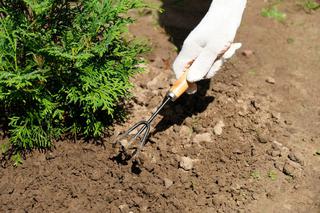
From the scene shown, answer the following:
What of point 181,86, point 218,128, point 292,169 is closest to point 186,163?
point 218,128

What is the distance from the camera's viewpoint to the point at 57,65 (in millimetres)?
3781

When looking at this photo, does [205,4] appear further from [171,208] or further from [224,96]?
[171,208]

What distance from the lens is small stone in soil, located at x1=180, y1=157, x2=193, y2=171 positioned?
157 inches

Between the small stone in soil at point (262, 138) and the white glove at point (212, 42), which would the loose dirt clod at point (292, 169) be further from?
the white glove at point (212, 42)

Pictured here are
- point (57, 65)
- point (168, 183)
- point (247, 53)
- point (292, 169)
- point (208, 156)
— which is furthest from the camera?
point (247, 53)

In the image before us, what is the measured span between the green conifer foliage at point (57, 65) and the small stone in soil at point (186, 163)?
2.82 feet

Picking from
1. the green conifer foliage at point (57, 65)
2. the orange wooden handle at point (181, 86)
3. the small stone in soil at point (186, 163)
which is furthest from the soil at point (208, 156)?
the orange wooden handle at point (181, 86)

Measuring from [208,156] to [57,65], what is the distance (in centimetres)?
172

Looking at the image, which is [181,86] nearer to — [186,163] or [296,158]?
[186,163]

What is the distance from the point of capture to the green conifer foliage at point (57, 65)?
142 inches

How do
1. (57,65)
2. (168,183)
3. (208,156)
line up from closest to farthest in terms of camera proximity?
(57,65), (168,183), (208,156)

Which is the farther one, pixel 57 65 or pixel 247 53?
pixel 247 53

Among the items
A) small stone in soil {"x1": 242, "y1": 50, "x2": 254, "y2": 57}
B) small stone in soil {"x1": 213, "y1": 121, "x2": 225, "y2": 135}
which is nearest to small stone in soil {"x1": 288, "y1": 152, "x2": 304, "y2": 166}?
small stone in soil {"x1": 213, "y1": 121, "x2": 225, "y2": 135}

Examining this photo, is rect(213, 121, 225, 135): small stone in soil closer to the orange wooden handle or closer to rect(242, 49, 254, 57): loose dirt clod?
the orange wooden handle
